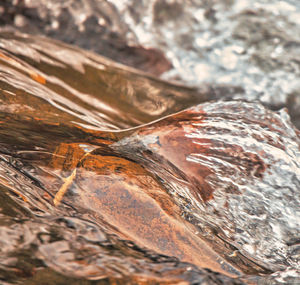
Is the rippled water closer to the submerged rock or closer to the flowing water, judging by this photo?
the flowing water

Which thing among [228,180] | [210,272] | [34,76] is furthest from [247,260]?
[34,76]

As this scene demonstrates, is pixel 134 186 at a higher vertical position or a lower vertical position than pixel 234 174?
lower

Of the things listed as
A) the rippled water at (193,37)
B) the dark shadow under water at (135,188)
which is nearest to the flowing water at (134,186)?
the dark shadow under water at (135,188)

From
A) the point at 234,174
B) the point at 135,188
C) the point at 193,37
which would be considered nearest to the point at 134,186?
the point at 135,188

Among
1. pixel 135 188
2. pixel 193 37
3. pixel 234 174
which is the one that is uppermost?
pixel 193 37

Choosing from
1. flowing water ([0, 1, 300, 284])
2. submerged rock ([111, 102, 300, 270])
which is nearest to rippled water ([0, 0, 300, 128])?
flowing water ([0, 1, 300, 284])

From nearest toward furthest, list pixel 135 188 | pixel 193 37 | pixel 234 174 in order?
pixel 135 188 < pixel 234 174 < pixel 193 37

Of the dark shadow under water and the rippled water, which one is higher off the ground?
the rippled water

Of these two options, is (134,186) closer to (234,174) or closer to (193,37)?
(234,174)
